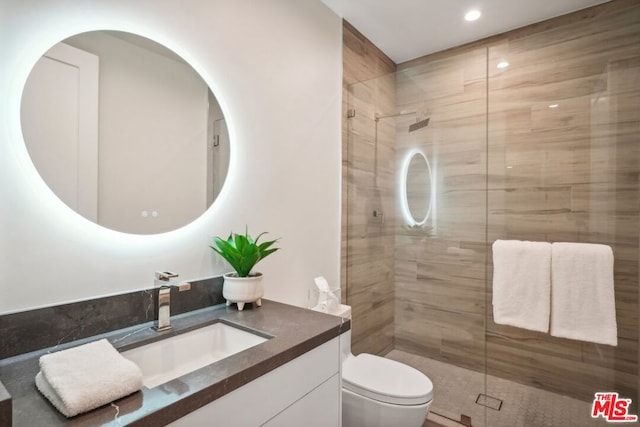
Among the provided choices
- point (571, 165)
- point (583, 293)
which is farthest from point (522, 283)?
point (571, 165)

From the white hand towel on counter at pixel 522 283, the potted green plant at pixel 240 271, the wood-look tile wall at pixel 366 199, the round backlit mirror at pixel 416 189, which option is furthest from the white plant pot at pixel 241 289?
the white hand towel on counter at pixel 522 283

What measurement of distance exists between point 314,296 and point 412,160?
1.22 meters

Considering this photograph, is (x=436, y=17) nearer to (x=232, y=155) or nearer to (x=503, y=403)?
(x=232, y=155)

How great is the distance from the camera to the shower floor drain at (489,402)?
2137 mm

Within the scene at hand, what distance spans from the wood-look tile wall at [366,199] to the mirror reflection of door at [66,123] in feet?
5.15

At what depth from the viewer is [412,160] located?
2455 mm

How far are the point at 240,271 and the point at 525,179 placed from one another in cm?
192

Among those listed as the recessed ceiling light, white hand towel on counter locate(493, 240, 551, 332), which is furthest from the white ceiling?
white hand towel on counter locate(493, 240, 551, 332)

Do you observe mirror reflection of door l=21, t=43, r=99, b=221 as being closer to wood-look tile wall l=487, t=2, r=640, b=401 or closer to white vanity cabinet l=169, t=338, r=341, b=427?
white vanity cabinet l=169, t=338, r=341, b=427

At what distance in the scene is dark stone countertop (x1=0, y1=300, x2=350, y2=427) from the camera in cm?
69

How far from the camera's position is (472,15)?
2.30 meters

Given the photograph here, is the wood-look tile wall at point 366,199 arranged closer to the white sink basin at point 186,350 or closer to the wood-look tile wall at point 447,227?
the wood-look tile wall at point 447,227

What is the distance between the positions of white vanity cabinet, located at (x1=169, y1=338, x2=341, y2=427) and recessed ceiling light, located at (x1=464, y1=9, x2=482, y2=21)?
233 cm

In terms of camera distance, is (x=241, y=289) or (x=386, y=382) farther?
(x=386, y=382)
